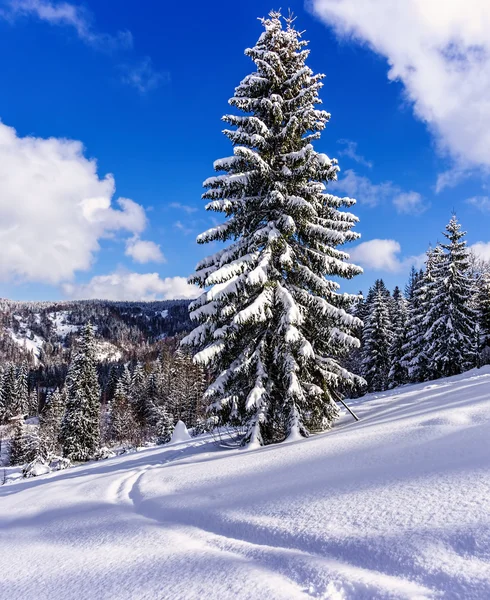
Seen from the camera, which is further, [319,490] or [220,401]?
[220,401]

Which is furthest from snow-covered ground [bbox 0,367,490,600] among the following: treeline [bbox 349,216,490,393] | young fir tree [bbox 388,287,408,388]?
young fir tree [bbox 388,287,408,388]

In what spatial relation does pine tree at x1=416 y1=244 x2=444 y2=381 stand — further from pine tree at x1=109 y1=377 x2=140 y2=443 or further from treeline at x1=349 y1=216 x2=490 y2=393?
pine tree at x1=109 y1=377 x2=140 y2=443

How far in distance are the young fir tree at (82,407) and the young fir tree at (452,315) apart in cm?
3001

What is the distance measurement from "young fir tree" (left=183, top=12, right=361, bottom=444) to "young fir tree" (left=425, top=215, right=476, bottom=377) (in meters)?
21.0

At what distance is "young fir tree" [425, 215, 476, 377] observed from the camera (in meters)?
27.5

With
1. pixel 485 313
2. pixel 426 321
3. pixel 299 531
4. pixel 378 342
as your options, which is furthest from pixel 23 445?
pixel 485 313

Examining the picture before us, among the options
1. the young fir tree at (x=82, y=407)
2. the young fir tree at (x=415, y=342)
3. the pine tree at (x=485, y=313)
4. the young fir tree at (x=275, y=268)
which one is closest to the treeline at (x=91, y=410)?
the young fir tree at (x=82, y=407)

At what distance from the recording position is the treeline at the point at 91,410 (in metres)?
35.0

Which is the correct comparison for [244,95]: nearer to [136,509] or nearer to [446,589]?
[136,509]

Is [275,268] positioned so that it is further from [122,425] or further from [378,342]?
Answer: [122,425]

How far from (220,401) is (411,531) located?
7.18 meters

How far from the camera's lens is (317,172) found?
1076 cm

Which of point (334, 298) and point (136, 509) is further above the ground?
point (334, 298)

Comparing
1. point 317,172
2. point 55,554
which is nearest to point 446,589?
point 55,554
